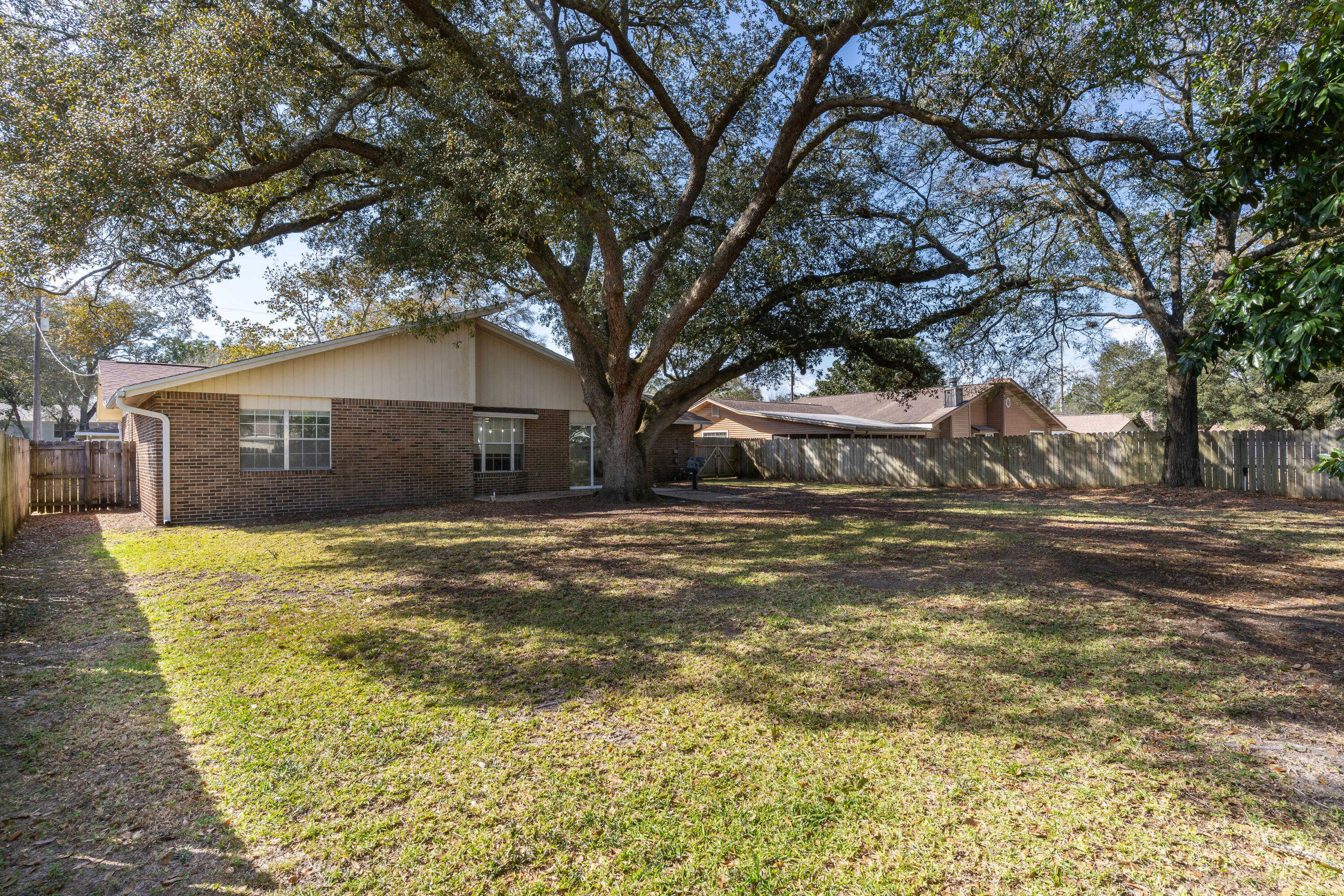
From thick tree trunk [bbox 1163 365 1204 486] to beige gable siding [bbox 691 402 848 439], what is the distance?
13.8 m

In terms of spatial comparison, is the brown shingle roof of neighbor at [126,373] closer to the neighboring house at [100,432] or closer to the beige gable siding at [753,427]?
the neighboring house at [100,432]

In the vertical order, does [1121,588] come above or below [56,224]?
below

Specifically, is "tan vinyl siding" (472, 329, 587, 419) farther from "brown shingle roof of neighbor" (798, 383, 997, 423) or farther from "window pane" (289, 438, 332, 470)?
"brown shingle roof of neighbor" (798, 383, 997, 423)

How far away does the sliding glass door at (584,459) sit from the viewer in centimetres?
1883

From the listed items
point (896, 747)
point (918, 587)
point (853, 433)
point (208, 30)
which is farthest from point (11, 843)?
point (853, 433)

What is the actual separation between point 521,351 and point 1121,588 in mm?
14229

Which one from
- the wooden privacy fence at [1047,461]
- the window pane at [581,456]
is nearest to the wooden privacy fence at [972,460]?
the wooden privacy fence at [1047,461]

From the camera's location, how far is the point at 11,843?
2.68m

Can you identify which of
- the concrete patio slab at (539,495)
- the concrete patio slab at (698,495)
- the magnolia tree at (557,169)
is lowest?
the concrete patio slab at (698,495)

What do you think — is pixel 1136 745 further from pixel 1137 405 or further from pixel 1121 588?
pixel 1137 405

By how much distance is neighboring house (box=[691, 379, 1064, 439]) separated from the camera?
29.1 m

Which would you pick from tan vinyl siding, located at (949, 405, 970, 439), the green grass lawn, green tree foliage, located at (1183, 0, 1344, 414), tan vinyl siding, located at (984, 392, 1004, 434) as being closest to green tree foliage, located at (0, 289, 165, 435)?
the green grass lawn

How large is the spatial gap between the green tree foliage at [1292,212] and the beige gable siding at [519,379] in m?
13.9

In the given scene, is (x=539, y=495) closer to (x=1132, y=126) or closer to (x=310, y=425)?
(x=310, y=425)
